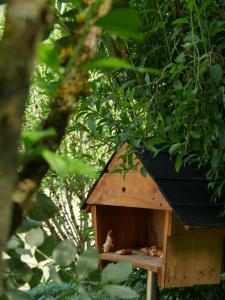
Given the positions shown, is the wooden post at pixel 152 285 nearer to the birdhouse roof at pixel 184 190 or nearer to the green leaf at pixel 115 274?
the birdhouse roof at pixel 184 190

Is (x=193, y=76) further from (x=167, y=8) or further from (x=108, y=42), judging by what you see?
(x=108, y=42)

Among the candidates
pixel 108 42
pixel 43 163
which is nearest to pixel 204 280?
A: pixel 108 42

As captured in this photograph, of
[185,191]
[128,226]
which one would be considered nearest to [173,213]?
[185,191]

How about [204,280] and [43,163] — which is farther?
[204,280]

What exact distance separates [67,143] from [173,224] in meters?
2.77

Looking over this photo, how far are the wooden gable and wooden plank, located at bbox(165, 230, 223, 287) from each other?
6.1 inches

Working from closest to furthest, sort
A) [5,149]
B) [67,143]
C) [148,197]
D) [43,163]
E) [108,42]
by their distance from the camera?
[5,149] → [43,163] → [108,42] → [148,197] → [67,143]

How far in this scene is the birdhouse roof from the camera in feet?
5.84

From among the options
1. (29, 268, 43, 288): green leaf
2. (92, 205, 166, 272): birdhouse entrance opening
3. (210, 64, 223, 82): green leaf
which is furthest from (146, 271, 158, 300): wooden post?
(29, 268, 43, 288): green leaf

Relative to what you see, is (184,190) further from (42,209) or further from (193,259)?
(42,209)

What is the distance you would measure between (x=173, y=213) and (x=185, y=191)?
0.30 ft

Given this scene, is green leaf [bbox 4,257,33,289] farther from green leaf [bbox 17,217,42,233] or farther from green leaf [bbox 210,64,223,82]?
green leaf [bbox 210,64,223,82]

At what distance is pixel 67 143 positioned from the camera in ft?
15.0

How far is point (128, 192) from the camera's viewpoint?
2.08m
